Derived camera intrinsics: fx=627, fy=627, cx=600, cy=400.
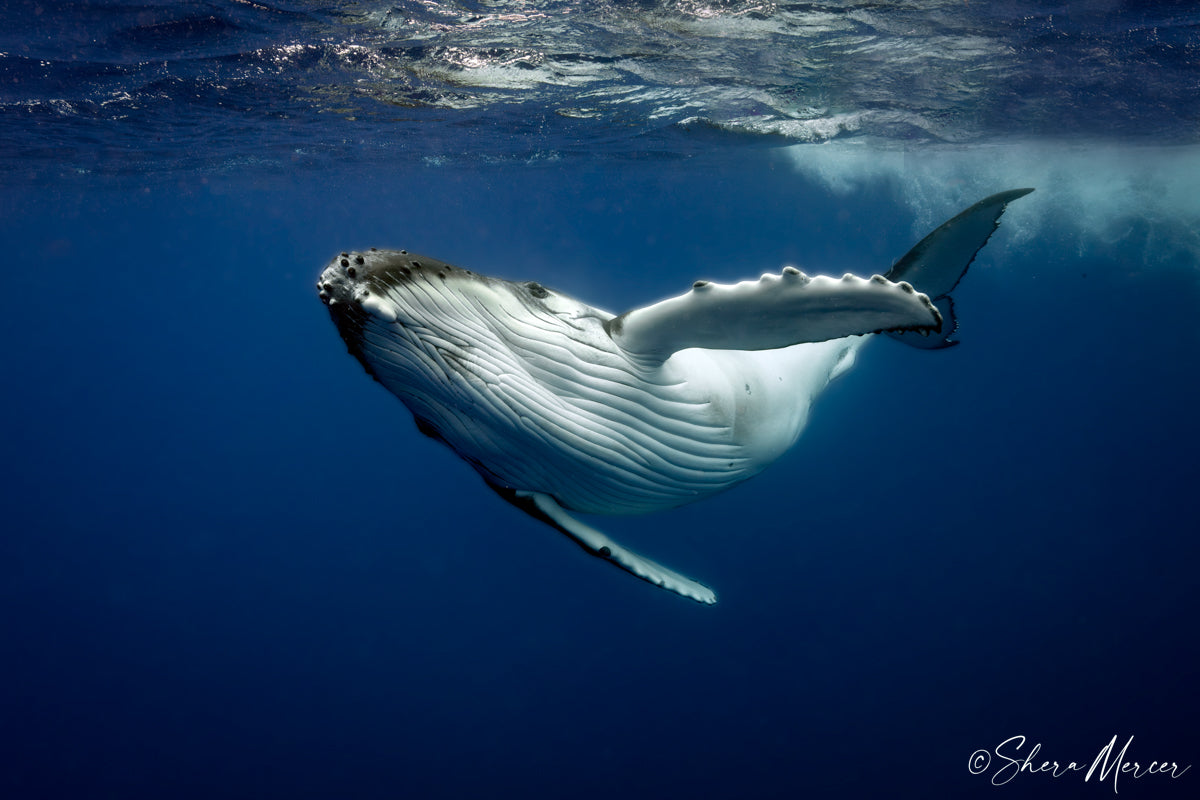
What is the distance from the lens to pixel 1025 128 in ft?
60.5

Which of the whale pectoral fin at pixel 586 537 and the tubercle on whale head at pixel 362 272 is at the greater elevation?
the tubercle on whale head at pixel 362 272

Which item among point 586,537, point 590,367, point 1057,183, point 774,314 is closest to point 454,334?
point 590,367

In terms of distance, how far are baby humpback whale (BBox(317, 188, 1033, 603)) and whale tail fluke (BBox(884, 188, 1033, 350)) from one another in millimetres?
2074

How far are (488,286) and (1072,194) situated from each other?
34094 millimetres

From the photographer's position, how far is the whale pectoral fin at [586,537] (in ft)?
11.7

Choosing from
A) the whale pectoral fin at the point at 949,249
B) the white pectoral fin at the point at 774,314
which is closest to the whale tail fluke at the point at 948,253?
the whale pectoral fin at the point at 949,249

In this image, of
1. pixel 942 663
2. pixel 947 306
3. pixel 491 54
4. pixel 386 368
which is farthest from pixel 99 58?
pixel 942 663

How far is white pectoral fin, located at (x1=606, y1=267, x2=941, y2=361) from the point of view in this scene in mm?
2428

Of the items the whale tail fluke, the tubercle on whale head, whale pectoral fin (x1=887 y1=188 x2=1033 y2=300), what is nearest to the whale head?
the tubercle on whale head

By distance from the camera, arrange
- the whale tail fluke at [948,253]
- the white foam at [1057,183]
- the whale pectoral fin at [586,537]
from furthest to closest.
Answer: the white foam at [1057,183], the whale tail fluke at [948,253], the whale pectoral fin at [586,537]

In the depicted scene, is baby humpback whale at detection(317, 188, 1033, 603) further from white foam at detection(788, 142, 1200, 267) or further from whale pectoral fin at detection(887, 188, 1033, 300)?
white foam at detection(788, 142, 1200, 267)

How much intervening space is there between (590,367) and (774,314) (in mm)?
892

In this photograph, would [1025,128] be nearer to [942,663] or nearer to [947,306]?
[942,663]

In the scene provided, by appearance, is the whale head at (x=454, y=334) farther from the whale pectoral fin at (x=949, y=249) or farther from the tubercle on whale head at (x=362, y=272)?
the whale pectoral fin at (x=949, y=249)
